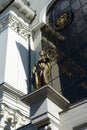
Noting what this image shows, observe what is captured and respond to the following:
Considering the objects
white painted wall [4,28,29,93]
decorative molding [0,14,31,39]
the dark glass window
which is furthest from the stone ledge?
decorative molding [0,14,31,39]

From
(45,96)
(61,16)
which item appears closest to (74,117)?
(45,96)

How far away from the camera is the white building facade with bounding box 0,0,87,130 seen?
1034 cm

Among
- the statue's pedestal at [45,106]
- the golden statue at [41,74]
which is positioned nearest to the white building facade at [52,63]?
the statue's pedestal at [45,106]

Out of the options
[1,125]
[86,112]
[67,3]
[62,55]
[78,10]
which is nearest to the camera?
[86,112]

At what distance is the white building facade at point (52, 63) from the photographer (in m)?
10.3

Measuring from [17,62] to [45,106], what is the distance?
573cm

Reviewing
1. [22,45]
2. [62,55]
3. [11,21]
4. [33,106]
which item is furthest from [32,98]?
[11,21]

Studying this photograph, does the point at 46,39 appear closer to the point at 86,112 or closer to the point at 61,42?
the point at 61,42

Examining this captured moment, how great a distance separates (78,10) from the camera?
16.2m

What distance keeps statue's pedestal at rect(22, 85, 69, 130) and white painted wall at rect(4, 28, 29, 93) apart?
3.85 metres

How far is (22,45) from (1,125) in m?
5.63

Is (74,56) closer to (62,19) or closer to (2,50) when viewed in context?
(62,19)

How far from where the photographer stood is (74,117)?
10.3m

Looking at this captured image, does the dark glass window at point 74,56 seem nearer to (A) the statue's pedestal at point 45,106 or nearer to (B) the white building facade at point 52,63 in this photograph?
(B) the white building facade at point 52,63
